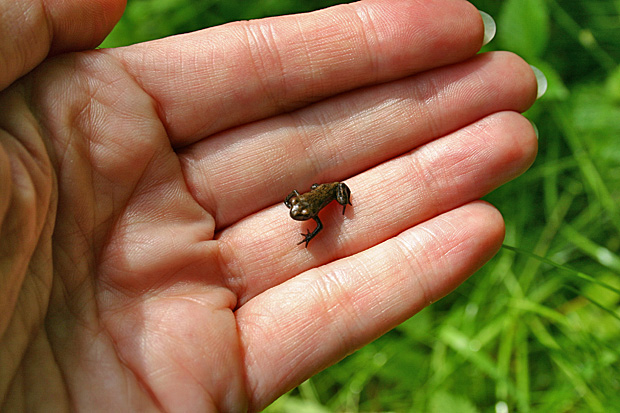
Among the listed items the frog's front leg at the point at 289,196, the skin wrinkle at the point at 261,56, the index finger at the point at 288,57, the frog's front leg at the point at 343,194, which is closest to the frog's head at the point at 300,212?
the frog's front leg at the point at 289,196

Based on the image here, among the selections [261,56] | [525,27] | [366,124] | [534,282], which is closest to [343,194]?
[366,124]

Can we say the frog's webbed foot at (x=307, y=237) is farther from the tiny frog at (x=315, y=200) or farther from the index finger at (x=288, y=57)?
the index finger at (x=288, y=57)

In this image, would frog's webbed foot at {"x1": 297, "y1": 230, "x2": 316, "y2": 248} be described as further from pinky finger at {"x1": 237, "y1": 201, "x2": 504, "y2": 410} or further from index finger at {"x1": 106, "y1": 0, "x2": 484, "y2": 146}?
index finger at {"x1": 106, "y1": 0, "x2": 484, "y2": 146}

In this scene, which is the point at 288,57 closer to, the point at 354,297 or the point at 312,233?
the point at 312,233

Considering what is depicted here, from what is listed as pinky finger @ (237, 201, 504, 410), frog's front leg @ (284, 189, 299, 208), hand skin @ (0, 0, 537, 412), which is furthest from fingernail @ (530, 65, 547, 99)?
frog's front leg @ (284, 189, 299, 208)

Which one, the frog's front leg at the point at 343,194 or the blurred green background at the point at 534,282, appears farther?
the blurred green background at the point at 534,282

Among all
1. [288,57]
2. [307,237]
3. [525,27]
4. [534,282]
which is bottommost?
[534,282]

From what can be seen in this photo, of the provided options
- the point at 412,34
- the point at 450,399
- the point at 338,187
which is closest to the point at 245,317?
the point at 338,187
